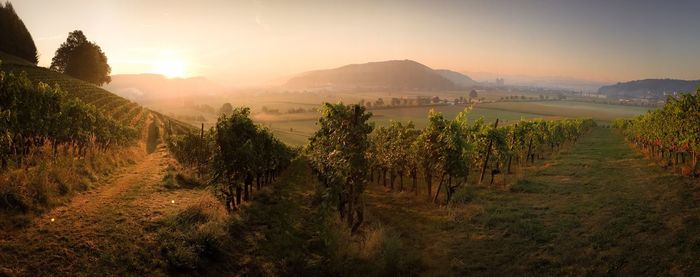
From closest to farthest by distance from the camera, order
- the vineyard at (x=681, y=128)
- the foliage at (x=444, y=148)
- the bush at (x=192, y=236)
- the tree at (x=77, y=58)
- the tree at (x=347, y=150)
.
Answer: the bush at (x=192, y=236) → the tree at (x=347, y=150) → the foliage at (x=444, y=148) → the vineyard at (x=681, y=128) → the tree at (x=77, y=58)

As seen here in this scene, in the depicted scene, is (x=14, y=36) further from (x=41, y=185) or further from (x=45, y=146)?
(x=41, y=185)

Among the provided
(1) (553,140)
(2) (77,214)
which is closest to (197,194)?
(2) (77,214)

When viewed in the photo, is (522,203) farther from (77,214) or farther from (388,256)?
(77,214)

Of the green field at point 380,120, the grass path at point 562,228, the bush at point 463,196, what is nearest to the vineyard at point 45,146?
the grass path at point 562,228

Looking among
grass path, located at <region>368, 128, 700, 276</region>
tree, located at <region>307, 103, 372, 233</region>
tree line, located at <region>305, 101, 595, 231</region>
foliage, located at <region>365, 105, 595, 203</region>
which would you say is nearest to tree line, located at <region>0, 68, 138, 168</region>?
tree, located at <region>307, 103, 372, 233</region>

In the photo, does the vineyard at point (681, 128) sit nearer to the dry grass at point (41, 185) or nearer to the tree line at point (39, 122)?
the dry grass at point (41, 185)
